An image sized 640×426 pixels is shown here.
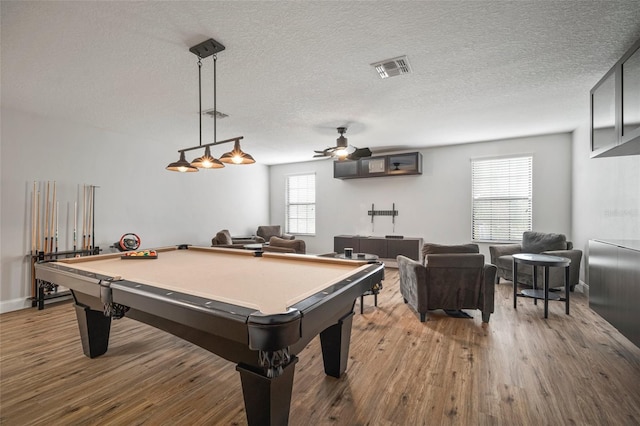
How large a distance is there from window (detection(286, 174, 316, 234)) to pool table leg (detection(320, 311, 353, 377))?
573cm

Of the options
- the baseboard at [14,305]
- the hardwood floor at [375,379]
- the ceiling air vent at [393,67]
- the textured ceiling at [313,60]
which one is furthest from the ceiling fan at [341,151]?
the baseboard at [14,305]

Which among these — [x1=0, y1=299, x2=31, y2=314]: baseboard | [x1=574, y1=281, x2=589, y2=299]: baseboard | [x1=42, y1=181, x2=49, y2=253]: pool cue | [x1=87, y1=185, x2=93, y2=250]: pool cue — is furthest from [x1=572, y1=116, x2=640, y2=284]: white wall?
[x1=0, y1=299, x2=31, y2=314]: baseboard

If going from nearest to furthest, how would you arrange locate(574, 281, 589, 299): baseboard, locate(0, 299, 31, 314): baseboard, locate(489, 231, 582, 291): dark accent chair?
locate(0, 299, 31, 314): baseboard
locate(489, 231, 582, 291): dark accent chair
locate(574, 281, 589, 299): baseboard

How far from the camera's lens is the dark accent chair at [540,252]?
4.30m

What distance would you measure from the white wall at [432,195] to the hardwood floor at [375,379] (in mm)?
2876

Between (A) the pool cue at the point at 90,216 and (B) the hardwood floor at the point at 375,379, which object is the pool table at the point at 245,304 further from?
(A) the pool cue at the point at 90,216

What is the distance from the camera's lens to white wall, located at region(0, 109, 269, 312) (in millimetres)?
3922

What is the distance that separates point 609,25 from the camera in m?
2.23

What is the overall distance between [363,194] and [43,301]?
6049mm

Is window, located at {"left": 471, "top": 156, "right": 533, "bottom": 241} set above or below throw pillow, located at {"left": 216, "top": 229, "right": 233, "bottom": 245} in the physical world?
above

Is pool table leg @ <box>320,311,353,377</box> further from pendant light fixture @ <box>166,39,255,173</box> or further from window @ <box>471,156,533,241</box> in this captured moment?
window @ <box>471,156,533,241</box>

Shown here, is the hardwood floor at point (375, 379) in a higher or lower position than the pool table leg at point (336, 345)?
lower

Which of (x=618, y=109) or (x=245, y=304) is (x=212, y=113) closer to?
(x=245, y=304)

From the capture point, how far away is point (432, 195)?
21.2 feet
